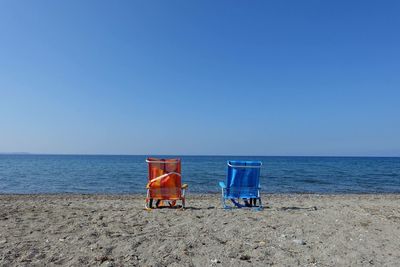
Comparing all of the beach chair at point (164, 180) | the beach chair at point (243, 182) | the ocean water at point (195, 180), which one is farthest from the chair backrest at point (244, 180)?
the ocean water at point (195, 180)

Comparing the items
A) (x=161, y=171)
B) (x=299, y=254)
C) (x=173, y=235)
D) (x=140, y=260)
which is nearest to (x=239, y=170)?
(x=161, y=171)

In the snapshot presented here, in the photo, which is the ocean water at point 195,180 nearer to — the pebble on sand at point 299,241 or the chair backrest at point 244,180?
the chair backrest at point 244,180

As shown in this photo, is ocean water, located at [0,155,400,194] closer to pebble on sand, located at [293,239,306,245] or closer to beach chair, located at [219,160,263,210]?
beach chair, located at [219,160,263,210]

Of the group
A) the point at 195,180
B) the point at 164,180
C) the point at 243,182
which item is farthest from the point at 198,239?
the point at 195,180

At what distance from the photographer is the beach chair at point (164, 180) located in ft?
26.9

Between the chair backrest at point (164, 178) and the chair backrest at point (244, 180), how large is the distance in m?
1.35

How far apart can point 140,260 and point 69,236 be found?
170cm

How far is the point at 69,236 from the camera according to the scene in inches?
200

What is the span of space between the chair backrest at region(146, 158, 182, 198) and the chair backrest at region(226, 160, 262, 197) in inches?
53.1

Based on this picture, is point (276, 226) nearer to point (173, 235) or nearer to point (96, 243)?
point (173, 235)

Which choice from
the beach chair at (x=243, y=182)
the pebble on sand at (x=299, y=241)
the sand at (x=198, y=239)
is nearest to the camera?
the sand at (x=198, y=239)

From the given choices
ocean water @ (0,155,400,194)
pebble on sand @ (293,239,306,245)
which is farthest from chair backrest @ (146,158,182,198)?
ocean water @ (0,155,400,194)

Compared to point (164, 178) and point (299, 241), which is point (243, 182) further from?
point (299, 241)

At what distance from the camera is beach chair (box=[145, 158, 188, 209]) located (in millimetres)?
8211
